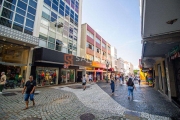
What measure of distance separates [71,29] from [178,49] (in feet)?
60.6

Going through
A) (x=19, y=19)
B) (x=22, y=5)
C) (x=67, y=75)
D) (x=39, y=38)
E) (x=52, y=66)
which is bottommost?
(x=67, y=75)

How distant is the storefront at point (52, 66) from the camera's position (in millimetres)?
12347

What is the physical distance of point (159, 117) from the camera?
4418 mm

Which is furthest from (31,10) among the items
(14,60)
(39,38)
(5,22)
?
(14,60)

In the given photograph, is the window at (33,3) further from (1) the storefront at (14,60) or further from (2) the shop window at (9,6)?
(1) the storefront at (14,60)

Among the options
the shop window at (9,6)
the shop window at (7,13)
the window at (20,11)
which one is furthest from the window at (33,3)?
the shop window at (7,13)

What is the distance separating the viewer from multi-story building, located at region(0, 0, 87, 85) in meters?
→ 10.5

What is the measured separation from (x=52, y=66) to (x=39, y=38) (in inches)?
185

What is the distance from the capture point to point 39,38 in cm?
1363

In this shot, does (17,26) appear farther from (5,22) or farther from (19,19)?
(5,22)

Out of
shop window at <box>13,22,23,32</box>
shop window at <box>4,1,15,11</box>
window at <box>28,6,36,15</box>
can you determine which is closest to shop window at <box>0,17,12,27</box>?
shop window at <box>13,22,23,32</box>

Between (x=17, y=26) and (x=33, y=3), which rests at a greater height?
(x=33, y=3)

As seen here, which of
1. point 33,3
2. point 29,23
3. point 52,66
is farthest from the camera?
point 52,66

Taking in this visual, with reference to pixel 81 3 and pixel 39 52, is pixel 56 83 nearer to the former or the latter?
pixel 39 52
